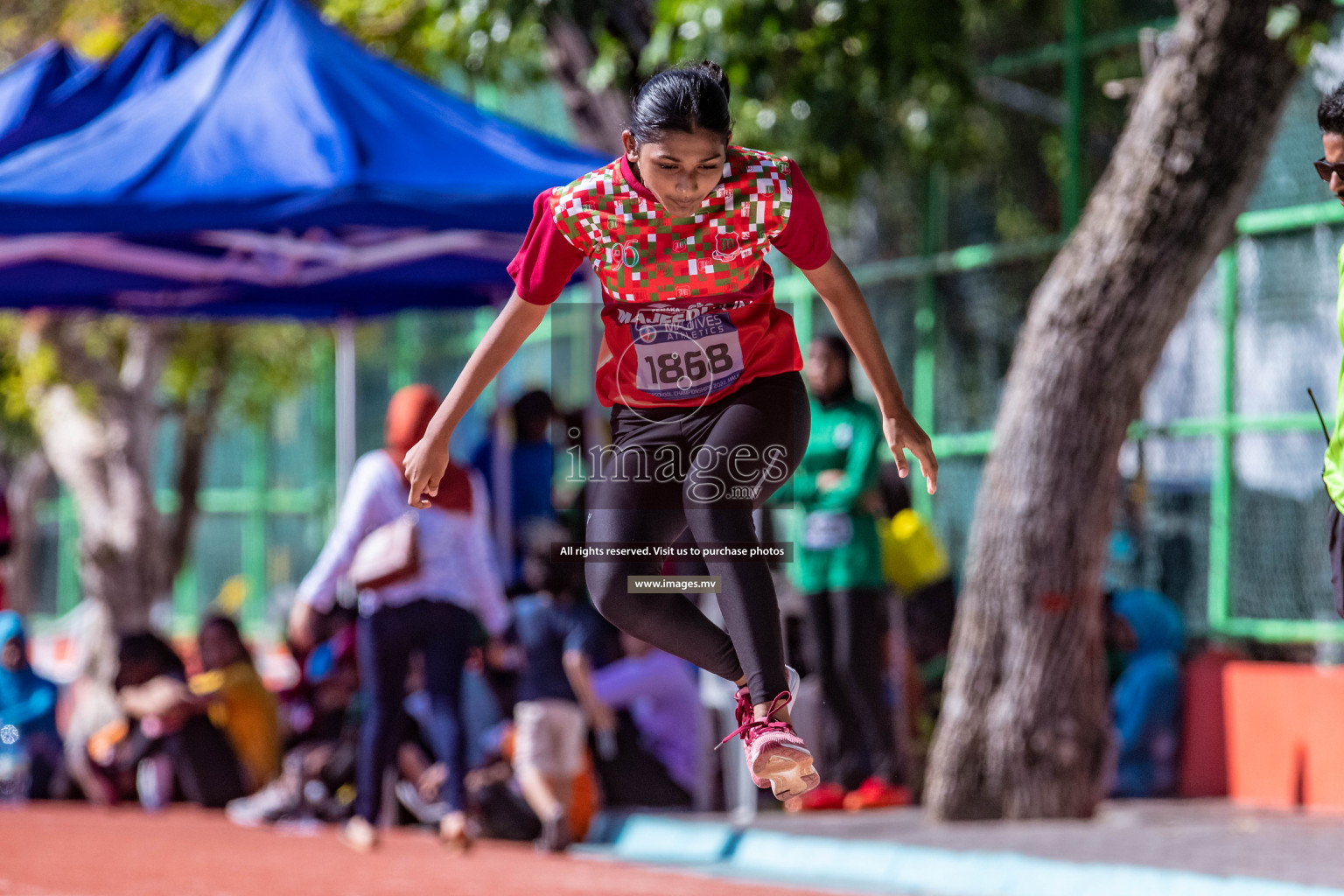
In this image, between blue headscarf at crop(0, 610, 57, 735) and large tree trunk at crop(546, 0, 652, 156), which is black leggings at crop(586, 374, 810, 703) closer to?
blue headscarf at crop(0, 610, 57, 735)

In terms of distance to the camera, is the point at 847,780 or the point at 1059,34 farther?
the point at 1059,34

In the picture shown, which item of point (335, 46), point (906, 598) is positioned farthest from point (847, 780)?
point (335, 46)

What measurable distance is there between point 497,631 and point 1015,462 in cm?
245

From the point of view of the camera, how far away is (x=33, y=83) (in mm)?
10094

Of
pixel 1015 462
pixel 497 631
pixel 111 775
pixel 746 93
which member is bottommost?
pixel 111 775

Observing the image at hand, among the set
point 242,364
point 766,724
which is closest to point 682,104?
point 766,724

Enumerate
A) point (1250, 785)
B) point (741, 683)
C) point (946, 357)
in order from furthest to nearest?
point (946, 357) → point (1250, 785) → point (741, 683)

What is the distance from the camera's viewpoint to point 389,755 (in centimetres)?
860

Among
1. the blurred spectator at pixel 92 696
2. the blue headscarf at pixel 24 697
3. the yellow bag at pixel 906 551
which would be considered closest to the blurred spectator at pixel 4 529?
the blue headscarf at pixel 24 697

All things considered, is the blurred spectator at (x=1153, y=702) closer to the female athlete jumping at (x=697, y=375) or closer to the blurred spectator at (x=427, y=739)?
the blurred spectator at (x=427, y=739)

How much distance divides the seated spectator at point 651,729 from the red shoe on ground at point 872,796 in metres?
0.73

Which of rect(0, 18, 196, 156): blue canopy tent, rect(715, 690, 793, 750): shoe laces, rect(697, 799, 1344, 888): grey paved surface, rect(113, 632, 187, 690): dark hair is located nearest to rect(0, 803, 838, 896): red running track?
rect(113, 632, 187, 690): dark hair

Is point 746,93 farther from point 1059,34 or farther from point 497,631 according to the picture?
point 497,631

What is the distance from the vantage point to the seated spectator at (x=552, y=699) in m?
8.84
